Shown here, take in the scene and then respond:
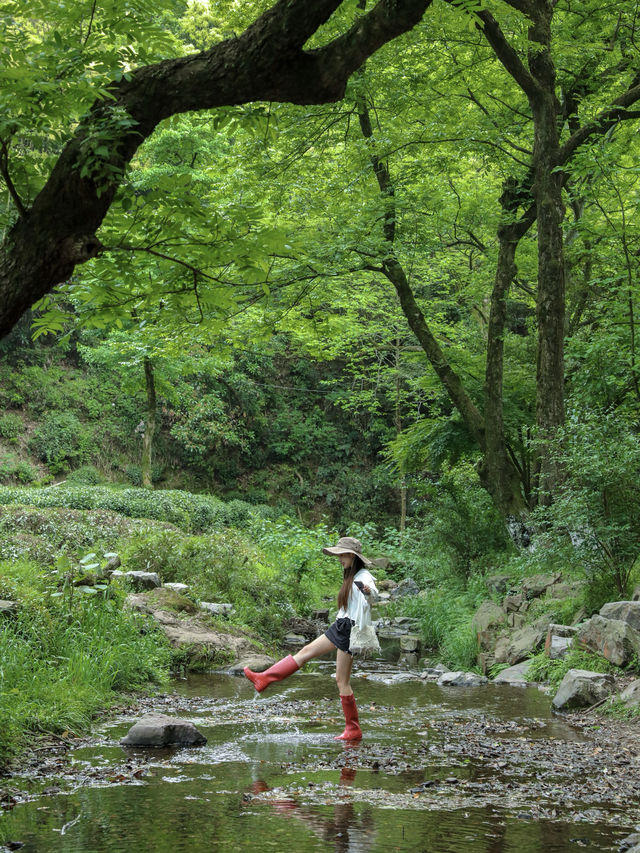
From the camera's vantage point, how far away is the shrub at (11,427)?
1030 inches

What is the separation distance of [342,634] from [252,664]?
347cm

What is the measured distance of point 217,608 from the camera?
1150 centimetres

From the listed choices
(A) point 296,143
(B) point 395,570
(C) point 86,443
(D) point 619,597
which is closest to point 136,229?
(D) point 619,597

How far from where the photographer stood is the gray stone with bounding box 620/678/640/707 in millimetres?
6685

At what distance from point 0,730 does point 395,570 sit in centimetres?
1860

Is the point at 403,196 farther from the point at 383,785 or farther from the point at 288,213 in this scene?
the point at 383,785

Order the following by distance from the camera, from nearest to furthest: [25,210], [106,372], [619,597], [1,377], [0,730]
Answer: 1. [25,210]
2. [0,730]
3. [619,597]
4. [1,377]
5. [106,372]

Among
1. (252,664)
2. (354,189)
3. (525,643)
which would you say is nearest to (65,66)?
(252,664)

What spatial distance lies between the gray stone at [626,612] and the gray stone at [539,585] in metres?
2.86

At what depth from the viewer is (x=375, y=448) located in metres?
33.0

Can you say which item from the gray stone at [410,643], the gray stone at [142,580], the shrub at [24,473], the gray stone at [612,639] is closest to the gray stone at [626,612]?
the gray stone at [612,639]

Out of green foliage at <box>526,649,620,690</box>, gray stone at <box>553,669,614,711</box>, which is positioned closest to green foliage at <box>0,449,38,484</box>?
green foliage at <box>526,649,620,690</box>

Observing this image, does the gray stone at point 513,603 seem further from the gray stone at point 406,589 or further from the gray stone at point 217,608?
the gray stone at point 406,589

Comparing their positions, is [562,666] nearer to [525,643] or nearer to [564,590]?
[525,643]
